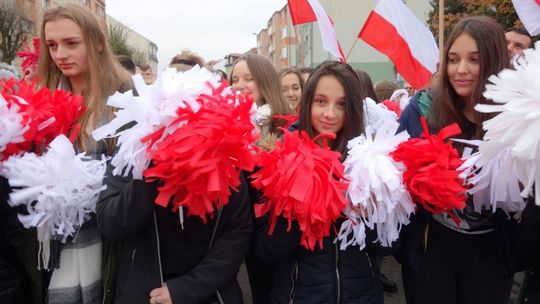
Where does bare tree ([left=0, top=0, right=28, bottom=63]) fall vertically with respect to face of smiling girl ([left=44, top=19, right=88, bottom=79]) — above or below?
above

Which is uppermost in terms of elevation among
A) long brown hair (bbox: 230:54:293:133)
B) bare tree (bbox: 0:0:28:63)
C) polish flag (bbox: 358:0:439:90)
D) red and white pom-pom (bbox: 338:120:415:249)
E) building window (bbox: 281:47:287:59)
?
building window (bbox: 281:47:287:59)

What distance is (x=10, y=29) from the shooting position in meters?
16.5

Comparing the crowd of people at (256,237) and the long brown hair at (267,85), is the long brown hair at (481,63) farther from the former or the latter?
the long brown hair at (267,85)

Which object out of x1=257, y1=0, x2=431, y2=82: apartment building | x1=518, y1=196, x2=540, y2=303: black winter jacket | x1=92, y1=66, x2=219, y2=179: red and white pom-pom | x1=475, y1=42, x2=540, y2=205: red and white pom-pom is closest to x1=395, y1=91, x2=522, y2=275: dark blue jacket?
x1=518, y1=196, x2=540, y2=303: black winter jacket

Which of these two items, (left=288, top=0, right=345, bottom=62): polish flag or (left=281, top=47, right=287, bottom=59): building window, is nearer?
(left=288, top=0, right=345, bottom=62): polish flag

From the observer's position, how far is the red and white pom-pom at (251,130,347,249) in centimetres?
157

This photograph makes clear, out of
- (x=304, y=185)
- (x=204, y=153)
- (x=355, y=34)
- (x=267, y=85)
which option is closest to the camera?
(x=204, y=153)

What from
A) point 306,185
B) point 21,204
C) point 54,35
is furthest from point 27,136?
point 306,185

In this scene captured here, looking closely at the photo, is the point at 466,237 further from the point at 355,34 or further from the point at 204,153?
the point at 355,34

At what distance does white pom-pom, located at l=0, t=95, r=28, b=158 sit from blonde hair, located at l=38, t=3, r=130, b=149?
252 mm

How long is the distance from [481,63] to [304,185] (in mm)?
1135

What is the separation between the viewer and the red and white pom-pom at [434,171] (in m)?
1.65

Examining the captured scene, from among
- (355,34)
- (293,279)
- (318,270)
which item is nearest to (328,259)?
(318,270)

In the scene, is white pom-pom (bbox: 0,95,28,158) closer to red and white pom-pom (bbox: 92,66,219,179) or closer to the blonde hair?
the blonde hair
